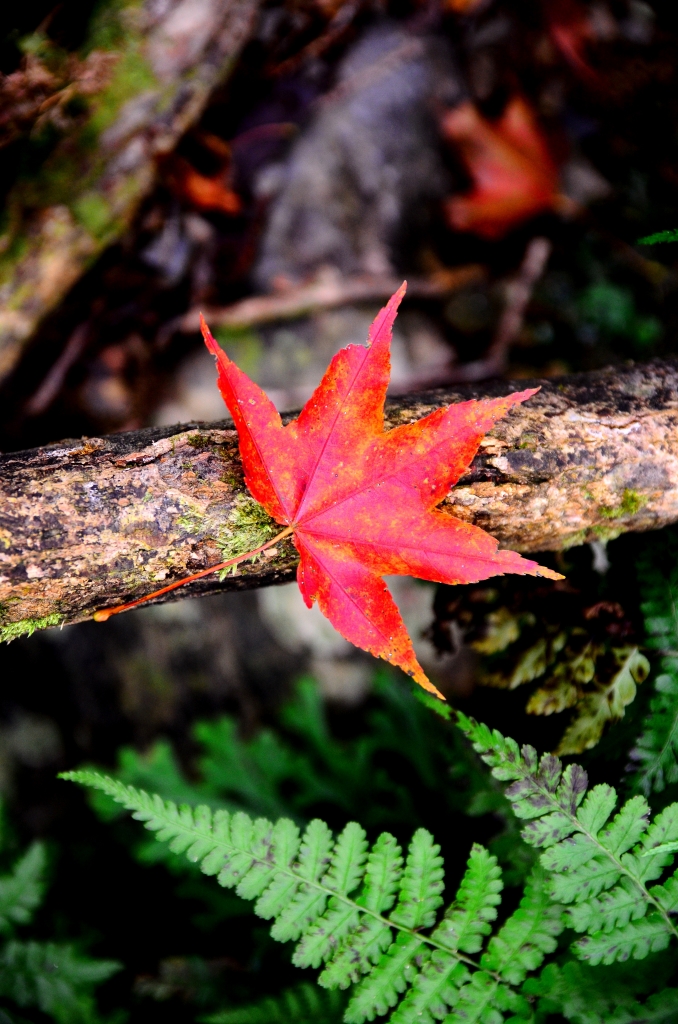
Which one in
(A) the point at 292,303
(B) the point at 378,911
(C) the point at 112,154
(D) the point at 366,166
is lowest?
(B) the point at 378,911

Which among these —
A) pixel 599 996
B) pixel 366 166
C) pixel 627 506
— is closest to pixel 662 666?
pixel 627 506

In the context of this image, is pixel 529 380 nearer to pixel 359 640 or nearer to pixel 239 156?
pixel 359 640

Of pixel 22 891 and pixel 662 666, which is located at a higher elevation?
pixel 662 666

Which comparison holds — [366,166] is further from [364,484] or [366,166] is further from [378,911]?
[378,911]

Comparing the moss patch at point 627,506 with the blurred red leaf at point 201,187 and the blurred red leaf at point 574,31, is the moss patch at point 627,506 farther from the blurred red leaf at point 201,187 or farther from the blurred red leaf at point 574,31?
the blurred red leaf at point 574,31

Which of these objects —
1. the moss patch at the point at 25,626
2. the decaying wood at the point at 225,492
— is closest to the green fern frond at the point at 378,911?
the moss patch at the point at 25,626

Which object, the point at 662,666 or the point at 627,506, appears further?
the point at 662,666

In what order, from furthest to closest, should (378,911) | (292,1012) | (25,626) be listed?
(292,1012), (378,911), (25,626)
